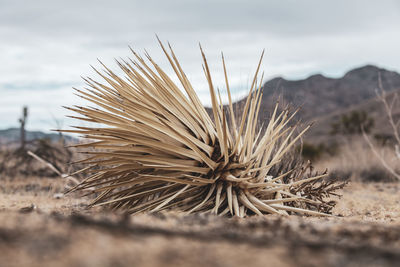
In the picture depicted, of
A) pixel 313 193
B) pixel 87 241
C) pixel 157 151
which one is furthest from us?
pixel 313 193

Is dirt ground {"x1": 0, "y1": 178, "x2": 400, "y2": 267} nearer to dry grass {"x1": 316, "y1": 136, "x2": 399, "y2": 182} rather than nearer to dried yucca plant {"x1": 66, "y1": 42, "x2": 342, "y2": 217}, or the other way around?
dried yucca plant {"x1": 66, "y1": 42, "x2": 342, "y2": 217}

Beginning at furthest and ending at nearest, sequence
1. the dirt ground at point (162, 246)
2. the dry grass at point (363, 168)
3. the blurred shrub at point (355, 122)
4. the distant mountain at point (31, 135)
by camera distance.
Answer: the blurred shrub at point (355, 122), the dry grass at point (363, 168), the distant mountain at point (31, 135), the dirt ground at point (162, 246)

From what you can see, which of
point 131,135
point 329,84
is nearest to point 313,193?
point 131,135

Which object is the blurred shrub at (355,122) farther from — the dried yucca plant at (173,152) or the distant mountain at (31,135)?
the dried yucca plant at (173,152)

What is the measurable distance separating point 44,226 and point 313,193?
8.86 feet

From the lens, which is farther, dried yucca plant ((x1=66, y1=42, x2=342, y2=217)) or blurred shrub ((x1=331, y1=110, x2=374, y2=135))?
blurred shrub ((x1=331, y1=110, x2=374, y2=135))

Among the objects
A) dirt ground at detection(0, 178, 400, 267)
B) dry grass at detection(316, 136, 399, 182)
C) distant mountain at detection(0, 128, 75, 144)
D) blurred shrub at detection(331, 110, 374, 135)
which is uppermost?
blurred shrub at detection(331, 110, 374, 135)

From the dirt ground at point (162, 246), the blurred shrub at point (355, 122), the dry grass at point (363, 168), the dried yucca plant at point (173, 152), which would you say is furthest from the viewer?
the blurred shrub at point (355, 122)

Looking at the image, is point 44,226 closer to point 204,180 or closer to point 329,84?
point 204,180

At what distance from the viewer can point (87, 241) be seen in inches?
47.9

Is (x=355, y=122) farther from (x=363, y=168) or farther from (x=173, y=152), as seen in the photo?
(x=173, y=152)

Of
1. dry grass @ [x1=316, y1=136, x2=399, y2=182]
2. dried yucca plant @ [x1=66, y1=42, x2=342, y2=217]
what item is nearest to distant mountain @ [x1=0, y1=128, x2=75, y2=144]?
dried yucca plant @ [x1=66, y1=42, x2=342, y2=217]

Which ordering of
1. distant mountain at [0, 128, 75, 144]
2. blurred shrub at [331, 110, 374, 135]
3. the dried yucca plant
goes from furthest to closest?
1. blurred shrub at [331, 110, 374, 135]
2. distant mountain at [0, 128, 75, 144]
3. the dried yucca plant

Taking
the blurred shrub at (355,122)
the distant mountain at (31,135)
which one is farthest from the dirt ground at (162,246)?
the blurred shrub at (355,122)
